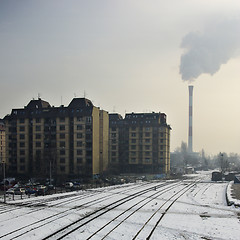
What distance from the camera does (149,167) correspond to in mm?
93250

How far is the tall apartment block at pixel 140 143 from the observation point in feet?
307

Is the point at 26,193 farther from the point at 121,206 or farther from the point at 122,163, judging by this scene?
the point at 122,163

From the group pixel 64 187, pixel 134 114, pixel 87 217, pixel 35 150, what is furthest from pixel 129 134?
pixel 87 217

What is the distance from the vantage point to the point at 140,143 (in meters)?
95.2

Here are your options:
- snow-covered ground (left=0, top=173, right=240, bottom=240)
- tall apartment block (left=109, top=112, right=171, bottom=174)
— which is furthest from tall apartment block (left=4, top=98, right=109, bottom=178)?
snow-covered ground (left=0, top=173, right=240, bottom=240)

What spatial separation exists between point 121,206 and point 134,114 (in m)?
66.1

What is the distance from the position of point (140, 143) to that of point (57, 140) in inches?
1199

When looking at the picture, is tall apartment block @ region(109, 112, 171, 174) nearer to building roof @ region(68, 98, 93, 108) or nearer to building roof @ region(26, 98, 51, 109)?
building roof @ region(68, 98, 93, 108)

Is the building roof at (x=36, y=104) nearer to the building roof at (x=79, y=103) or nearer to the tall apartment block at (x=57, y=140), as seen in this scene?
the tall apartment block at (x=57, y=140)

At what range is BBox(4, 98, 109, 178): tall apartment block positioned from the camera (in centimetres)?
7475

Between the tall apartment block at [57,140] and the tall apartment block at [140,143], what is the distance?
39.9ft

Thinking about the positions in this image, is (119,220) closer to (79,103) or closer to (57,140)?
(57,140)

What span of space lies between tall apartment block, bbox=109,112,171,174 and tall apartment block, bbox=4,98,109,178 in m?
12.2

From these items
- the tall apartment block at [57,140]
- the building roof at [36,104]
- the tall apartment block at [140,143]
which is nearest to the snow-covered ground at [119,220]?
the tall apartment block at [57,140]
